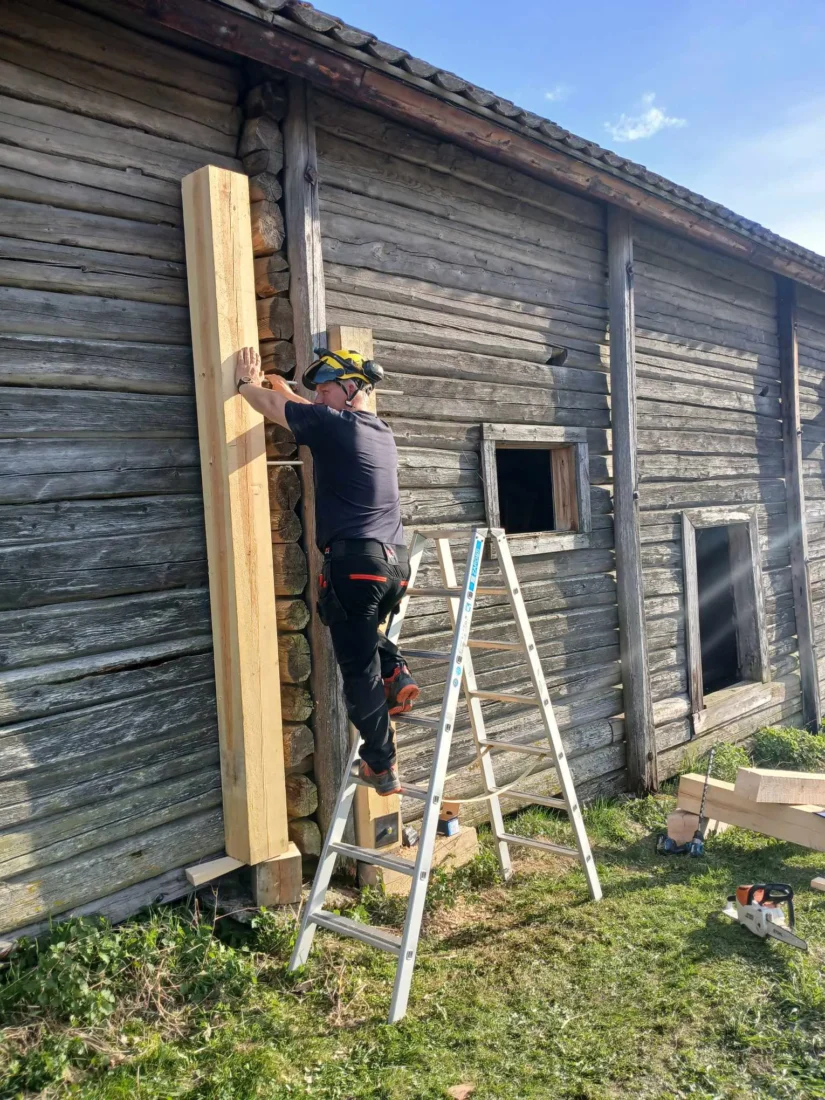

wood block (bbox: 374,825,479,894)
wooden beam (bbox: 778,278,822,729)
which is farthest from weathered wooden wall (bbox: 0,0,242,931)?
wooden beam (bbox: 778,278,822,729)

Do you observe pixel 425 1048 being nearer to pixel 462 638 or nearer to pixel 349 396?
pixel 462 638

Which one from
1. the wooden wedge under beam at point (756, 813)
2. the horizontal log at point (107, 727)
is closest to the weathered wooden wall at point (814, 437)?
the wooden wedge under beam at point (756, 813)

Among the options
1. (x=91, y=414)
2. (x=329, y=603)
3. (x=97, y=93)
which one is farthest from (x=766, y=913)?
(x=97, y=93)

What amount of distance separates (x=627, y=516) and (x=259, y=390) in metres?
3.79

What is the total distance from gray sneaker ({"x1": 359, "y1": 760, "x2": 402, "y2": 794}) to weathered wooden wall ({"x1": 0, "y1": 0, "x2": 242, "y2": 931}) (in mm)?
779

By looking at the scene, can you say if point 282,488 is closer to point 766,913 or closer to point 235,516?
point 235,516

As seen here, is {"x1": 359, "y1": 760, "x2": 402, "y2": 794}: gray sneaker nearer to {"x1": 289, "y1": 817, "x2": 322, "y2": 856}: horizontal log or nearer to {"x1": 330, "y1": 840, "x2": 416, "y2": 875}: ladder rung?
{"x1": 330, "y1": 840, "x2": 416, "y2": 875}: ladder rung

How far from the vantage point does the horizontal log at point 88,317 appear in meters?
3.44

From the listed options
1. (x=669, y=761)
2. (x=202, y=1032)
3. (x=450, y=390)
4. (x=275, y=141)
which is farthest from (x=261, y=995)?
(x=669, y=761)

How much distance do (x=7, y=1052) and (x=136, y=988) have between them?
0.50 meters

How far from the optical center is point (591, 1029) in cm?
333

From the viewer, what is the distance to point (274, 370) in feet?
14.0

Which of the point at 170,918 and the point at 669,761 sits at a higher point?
the point at 170,918

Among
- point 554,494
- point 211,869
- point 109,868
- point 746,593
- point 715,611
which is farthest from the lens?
point 715,611
